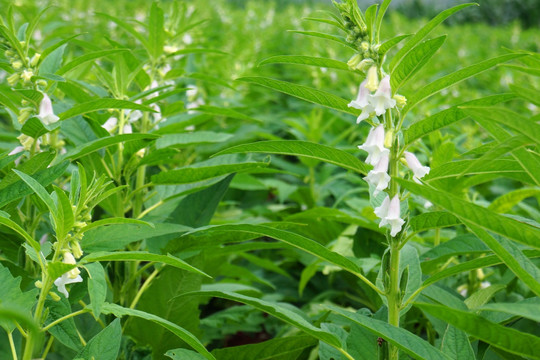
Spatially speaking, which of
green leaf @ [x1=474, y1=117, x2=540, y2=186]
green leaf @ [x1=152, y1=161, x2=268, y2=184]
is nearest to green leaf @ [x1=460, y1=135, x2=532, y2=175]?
green leaf @ [x1=474, y1=117, x2=540, y2=186]

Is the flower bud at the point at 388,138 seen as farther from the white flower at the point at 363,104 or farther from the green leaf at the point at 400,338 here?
the green leaf at the point at 400,338

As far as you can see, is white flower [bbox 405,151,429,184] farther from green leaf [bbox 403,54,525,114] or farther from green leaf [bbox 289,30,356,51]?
green leaf [bbox 289,30,356,51]

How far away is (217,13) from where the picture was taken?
1120 cm

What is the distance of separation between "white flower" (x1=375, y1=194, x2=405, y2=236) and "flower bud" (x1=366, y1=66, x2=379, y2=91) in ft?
0.95

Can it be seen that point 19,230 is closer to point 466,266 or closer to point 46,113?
point 46,113

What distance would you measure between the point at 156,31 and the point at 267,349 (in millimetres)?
1367

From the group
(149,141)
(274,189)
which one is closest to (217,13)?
(274,189)

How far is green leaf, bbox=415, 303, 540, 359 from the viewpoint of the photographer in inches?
48.8

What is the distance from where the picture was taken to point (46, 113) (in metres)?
1.96

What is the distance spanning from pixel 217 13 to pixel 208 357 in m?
10.3

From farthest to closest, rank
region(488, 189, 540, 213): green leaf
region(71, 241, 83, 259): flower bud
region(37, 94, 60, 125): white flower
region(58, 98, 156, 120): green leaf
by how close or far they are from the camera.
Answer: region(488, 189, 540, 213): green leaf
region(37, 94, 60, 125): white flower
region(58, 98, 156, 120): green leaf
region(71, 241, 83, 259): flower bud

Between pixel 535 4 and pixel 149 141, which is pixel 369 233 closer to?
pixel 149 141

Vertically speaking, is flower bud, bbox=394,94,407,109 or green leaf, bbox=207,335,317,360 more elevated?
flower bud, bbox=394,94,407,109

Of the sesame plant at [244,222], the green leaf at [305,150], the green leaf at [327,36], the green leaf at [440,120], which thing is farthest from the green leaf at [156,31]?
the green leaf at [440,120]
